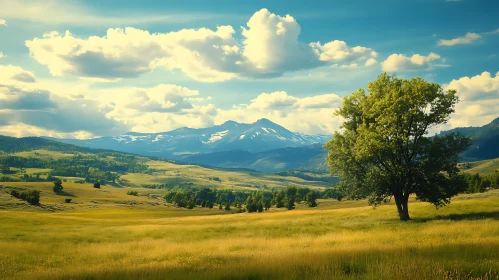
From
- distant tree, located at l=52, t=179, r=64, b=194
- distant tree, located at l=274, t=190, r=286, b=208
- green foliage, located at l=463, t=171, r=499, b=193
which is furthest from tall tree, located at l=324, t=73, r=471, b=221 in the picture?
distant tree, located at l=52, t=179, r=64, b=194

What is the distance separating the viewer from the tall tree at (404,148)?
A: 35.0m

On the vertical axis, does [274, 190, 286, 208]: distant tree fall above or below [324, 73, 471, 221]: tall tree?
below

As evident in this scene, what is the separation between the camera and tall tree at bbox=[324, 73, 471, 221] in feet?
115

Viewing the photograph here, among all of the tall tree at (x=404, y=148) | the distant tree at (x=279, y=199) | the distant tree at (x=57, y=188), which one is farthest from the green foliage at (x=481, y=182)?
the distant tree at (x=57, y=188)

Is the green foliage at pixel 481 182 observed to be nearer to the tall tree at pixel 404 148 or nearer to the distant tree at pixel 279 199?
the distant tree at pixel 279 199

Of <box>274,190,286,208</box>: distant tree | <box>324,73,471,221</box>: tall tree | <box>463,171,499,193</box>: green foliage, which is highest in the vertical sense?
<box>324,73,471,221</box>: tall tree

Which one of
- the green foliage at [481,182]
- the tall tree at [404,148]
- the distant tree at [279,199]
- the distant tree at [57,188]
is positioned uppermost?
the tall tree at [404,148]

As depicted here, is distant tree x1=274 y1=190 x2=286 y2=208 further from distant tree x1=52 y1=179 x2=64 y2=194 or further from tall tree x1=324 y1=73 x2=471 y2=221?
tall tree x1=324 y1=73 x2=471 y2=221

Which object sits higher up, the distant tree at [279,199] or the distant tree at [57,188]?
the distant tree at [57,188]

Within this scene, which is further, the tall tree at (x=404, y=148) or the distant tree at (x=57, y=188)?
the distant tree at (x=57, y=188)

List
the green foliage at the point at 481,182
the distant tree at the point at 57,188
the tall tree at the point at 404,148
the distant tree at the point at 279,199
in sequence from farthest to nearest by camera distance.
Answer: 1. the distant tree at the point at 279,199
2. the distant tree at the point at 57,188
3. the green foliage at the point at 481,182
4. the tall tree at the point at 404,148

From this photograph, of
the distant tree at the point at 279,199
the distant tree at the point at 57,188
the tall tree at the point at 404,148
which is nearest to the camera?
the tall tree at the point at 404,148

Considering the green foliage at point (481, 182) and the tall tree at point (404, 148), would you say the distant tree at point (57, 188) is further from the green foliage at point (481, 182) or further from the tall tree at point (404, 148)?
the green foliage at point (481, 182)

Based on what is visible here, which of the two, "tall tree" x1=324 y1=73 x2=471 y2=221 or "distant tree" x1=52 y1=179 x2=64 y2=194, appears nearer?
"tall tree" x1=324 y1=73 x2=471 y2=221
